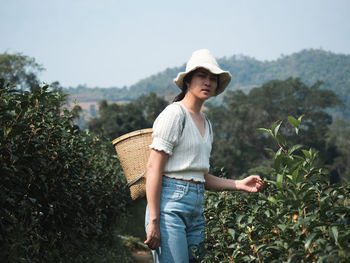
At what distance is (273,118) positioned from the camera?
59.7 metres

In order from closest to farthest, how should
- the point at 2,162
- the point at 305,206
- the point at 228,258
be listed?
the point at 305,206
the point at 228,258
the point at 2,162

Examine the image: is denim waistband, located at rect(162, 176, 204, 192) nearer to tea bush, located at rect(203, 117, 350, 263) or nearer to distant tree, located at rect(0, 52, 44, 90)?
tea bush, located at rect(203, 117, 350, 263)

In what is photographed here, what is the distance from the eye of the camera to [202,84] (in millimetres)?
2480

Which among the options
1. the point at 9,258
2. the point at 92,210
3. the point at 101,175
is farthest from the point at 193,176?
the point at 101,175

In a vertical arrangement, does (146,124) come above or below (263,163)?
above

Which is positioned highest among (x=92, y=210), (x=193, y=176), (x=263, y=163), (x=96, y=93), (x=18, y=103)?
(x=96, y=93)

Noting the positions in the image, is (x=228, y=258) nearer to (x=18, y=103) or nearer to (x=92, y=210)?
(x=18, y=103)

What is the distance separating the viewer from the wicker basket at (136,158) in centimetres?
274

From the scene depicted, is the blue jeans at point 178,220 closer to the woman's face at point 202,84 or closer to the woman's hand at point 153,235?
the woman's hand at point 153,235

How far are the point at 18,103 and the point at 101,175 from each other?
12.5 feet

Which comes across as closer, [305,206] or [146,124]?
[305,206]

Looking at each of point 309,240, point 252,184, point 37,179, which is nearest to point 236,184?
point 252,184

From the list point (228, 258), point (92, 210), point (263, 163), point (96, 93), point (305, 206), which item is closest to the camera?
point (305, 206)

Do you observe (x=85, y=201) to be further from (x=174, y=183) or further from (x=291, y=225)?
(x=291, y=225)
